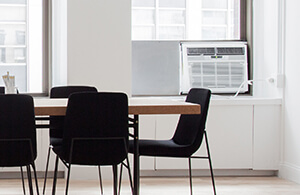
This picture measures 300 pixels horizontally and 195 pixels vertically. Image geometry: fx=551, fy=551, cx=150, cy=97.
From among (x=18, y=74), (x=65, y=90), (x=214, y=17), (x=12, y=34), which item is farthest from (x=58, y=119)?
(x=214, y=17)

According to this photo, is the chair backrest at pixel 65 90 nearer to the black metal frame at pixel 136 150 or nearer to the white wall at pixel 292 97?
the black metal frame at pixel 136 150

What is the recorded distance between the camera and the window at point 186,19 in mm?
5746

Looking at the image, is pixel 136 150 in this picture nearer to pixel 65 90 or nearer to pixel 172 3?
pixel 65 90

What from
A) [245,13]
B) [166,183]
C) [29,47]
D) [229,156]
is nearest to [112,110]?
[166,183]

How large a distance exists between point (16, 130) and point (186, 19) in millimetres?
3141

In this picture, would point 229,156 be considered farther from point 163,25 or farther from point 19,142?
point 19,142

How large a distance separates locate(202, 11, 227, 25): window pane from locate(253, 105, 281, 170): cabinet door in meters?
1.13

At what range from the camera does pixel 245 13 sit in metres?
5.89

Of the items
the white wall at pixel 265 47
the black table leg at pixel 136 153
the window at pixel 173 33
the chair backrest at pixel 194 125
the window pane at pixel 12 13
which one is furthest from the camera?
the window at pixel 173 33

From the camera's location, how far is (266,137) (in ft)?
17.3

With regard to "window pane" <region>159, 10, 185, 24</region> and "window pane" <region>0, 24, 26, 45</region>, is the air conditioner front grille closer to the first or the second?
"window pane" <region>159, 10, 185, 24</region>

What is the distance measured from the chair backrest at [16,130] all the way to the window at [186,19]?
2.84m

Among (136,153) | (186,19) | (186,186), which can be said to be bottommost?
(186,186)

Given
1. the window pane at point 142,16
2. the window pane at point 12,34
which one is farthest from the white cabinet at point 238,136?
the window pane at point 12,34
